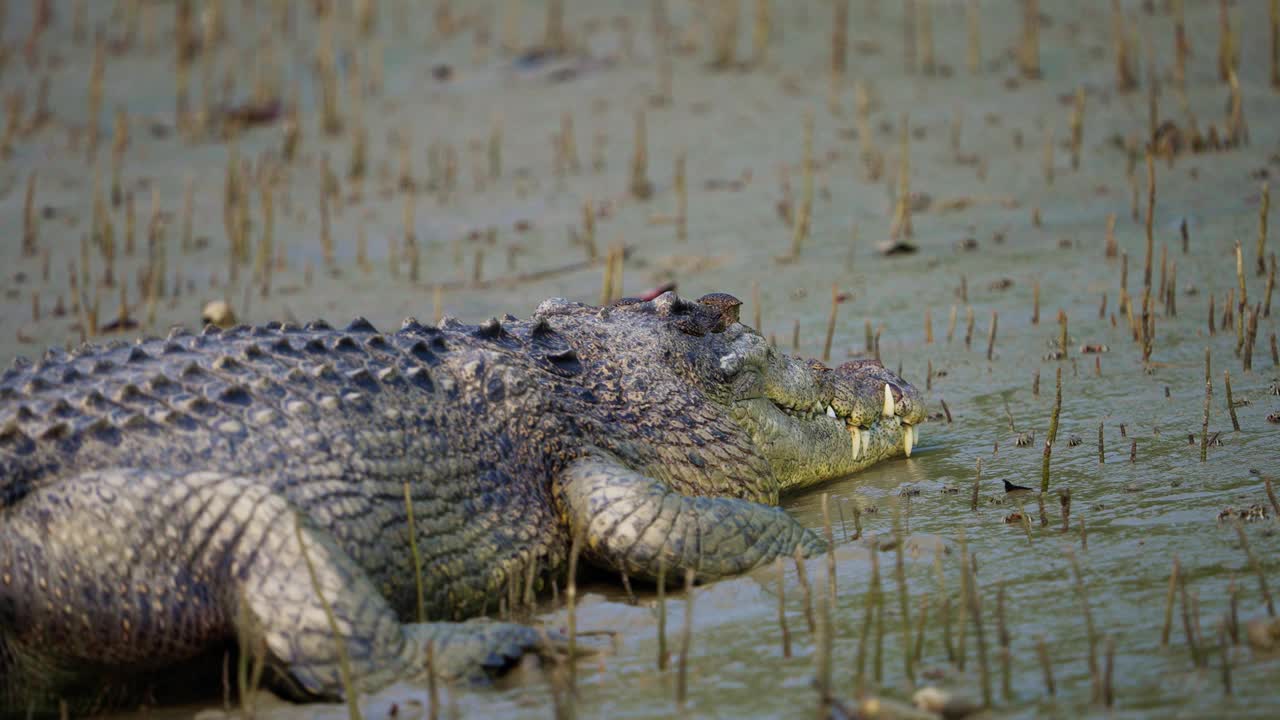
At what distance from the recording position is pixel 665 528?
3.79 m

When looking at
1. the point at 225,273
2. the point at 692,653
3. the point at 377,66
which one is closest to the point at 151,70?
the point at 377,66

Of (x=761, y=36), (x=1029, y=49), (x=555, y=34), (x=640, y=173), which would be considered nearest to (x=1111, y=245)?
(x=640, y=173)

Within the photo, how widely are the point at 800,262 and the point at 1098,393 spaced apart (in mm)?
2980

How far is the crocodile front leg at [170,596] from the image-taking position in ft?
10.2

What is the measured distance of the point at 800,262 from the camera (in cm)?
801

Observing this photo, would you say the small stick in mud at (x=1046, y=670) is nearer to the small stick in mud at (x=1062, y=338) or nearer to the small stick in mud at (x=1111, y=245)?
the small stick in mud at (x=1062, y=338)

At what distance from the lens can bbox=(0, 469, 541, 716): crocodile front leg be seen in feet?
10.2

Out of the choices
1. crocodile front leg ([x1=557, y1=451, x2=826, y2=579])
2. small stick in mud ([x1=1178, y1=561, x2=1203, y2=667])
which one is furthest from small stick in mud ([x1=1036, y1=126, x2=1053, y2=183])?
small stick in mud ([x1=1178, y1=561, x2=1203, y2=667])

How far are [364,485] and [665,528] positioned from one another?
0.86 m

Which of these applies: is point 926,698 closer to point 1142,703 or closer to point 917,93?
point 1142,703

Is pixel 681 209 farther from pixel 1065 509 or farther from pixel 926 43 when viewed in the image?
pixel 1065 509

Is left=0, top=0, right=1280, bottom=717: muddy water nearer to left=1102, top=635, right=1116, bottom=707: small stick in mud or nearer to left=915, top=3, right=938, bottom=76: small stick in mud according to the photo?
left=1102, top=635, right=1116, bottom=707: small stick in mud

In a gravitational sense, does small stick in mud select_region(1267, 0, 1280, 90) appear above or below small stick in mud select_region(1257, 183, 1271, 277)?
above

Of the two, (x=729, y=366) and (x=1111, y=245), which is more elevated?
(x=1111, y=245)
